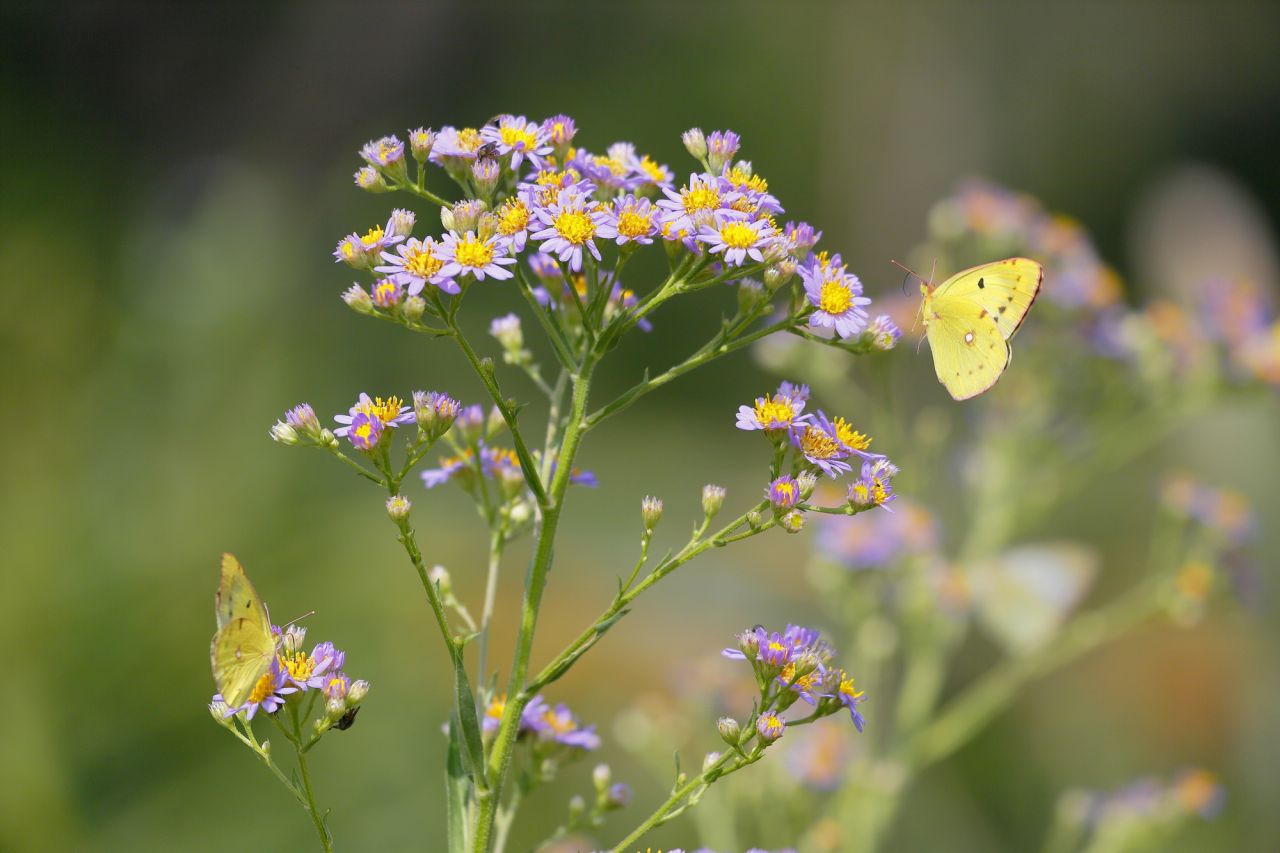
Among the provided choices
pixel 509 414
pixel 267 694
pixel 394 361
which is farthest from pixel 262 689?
pixel 394 361

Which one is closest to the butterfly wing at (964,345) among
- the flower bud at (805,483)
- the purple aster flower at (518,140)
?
the flower bud at (805,483)

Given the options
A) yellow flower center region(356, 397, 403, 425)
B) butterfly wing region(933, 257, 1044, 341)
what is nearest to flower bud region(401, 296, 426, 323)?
yellow flower center region(356, 397, 403, 425)

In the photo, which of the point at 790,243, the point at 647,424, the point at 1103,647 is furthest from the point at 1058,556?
the point at 647,424

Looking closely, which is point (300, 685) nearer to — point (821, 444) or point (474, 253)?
point (474, 253)

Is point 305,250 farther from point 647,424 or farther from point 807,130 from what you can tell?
point 807,130

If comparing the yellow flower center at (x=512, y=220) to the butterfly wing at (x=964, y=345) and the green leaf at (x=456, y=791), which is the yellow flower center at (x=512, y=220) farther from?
the butterfly wing at (x=964, y=345)
